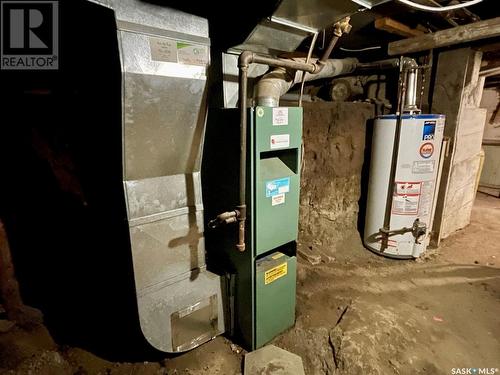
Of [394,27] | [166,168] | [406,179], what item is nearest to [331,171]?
[406,179]

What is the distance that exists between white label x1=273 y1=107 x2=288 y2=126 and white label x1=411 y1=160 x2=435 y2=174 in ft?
5.65

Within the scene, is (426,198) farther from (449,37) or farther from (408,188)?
(449,37)

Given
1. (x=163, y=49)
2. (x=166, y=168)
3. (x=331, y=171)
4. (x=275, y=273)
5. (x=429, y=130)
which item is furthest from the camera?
(x=331, y=171)

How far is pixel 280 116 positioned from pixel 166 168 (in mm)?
675

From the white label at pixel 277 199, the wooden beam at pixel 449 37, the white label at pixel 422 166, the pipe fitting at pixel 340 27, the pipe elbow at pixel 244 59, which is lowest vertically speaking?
the white label at pixel 277 199

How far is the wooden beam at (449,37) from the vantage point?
2383mm

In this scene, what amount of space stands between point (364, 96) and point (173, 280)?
9.96 feet

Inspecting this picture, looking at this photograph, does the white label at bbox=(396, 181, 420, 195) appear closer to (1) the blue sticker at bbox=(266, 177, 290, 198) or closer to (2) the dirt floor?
(2) the dirt floor

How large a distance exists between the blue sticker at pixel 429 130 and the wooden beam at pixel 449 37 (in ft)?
2.58

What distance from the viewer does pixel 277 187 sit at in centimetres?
161

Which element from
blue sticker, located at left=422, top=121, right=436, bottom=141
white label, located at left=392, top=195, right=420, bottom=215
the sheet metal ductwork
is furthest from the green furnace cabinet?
blue sticker, located at left=422, top=121, right=436, bottom=141

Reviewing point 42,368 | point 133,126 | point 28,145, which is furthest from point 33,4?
point 42,368

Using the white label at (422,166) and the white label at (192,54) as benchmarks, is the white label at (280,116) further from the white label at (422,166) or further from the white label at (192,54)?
the white label at (422,166)

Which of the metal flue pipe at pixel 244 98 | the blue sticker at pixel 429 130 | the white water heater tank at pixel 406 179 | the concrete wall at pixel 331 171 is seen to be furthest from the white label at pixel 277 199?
the blue sticker at pixel 429 130
